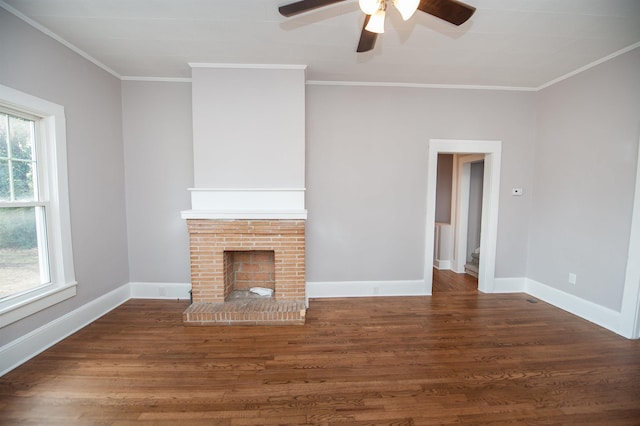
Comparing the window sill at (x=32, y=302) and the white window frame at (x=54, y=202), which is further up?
the white window frame at (x=54, y=202)

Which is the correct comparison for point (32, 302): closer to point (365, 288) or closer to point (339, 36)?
point (365, 288)

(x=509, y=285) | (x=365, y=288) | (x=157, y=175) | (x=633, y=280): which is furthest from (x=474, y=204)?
(x=157, y=175)

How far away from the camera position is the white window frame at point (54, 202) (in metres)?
2.10

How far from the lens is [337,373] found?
6.08 ft

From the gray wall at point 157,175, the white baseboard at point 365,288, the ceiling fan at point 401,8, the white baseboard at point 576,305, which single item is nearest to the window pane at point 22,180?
the gray wall at point 157,175

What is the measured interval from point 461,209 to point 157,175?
4.79 metres

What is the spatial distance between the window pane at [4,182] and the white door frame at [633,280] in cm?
557

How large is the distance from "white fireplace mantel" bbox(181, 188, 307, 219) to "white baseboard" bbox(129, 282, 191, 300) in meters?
1.20

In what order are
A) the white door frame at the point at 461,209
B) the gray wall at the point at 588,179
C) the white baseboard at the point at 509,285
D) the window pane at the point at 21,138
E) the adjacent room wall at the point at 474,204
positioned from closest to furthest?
the window pane at the point at 21,138, the gray wall at the point at 588,179, the white baseboard at the point at 509,285, the white door frame at the point at 461,209, the adjacent room wall at the point at 474,204

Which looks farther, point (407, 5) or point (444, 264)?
point (444, 264)

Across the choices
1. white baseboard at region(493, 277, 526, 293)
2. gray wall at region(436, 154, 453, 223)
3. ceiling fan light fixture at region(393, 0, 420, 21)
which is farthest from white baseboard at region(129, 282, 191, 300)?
gray wall at region(436, 154, 453, 223)

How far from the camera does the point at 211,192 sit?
2678 millimetres

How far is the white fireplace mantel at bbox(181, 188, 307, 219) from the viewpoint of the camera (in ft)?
8.68

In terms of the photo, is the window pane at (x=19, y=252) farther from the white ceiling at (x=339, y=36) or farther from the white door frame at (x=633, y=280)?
the white door frame at (x=633, y=280)
